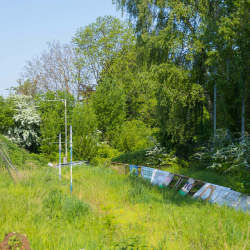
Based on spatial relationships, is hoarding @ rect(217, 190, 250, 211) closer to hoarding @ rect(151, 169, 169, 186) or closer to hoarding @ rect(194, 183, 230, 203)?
hoarding @ rect(194, 183, 230, 203)

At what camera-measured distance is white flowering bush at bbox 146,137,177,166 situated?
57.5 ft

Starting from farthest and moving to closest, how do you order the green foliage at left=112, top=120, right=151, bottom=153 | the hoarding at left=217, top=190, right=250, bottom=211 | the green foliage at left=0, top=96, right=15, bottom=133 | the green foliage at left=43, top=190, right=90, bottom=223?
the green foliage at left=0, top=96, right=15, bottom=133, the green foliage at left=112, top=120, right=151, bottom=153, the hoarding at left=217, top=190, right=250, bottom=211, the green foliage at left=43, top=190, right=90, bottom=223

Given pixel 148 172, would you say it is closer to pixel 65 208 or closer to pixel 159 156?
pixel 159 156

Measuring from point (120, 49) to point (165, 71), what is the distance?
2238cm

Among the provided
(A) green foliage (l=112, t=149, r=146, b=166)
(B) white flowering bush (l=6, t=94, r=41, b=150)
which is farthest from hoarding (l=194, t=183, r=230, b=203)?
(B) white flowering bush (l=6, t=94, r=41, b=150)

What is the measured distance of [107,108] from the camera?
1125 inches

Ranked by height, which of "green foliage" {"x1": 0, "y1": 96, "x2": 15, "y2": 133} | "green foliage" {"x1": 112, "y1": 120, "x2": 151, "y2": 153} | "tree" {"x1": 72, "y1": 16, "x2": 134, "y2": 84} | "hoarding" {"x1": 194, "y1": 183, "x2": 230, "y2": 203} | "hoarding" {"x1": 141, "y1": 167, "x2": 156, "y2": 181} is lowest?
"hoarding" {"x1": 141, "y1": 167, "x2": 156, "y2": 181}

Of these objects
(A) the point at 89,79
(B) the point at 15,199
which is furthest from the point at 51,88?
(B) the point at 15,199

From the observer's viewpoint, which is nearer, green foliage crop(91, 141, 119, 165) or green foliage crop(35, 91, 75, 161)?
green foliage crop(91, 141, 119, 165)

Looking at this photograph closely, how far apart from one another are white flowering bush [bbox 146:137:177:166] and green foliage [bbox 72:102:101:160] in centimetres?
602

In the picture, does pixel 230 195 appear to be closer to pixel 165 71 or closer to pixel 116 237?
pixel 116 237

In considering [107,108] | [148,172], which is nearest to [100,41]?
[107,108]

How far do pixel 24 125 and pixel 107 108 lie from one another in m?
8.35

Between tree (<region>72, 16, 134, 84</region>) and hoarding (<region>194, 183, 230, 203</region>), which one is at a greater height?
tree (<region>72, 16, 134, 84</region>)
